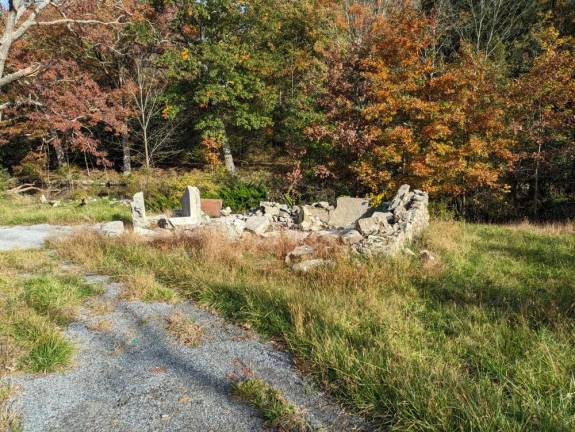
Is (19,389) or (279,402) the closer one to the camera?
(279,402)

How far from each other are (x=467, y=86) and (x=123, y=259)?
37.7 feet

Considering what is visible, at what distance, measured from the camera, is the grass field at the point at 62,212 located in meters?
12.3

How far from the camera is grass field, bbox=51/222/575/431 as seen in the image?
2.62 metres

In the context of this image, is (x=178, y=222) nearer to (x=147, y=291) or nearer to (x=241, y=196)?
(x=241, y=196)

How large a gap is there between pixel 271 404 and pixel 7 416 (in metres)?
1.89

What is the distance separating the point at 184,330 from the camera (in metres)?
4.06

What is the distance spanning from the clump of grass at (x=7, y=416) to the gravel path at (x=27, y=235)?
21.7 ft

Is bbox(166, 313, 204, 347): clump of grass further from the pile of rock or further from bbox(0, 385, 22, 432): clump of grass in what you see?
the pile of rock

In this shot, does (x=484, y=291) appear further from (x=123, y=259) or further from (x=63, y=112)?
(x=63, y=112)

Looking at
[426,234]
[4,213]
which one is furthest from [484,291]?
[4,213]

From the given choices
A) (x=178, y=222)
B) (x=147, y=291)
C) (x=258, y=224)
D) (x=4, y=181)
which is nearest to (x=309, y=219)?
(x=258, y=224)

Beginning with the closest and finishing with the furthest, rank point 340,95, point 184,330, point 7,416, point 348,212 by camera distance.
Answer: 1. point 7,416
2. point 184,330
3. point 348,212
4. point 340,95

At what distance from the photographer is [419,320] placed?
4.12 meters

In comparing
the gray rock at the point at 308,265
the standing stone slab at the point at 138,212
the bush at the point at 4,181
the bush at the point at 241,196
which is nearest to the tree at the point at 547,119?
the bush at the point at 241,196
